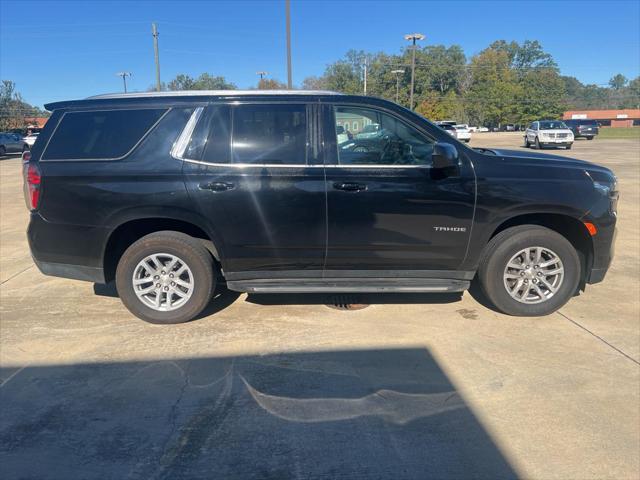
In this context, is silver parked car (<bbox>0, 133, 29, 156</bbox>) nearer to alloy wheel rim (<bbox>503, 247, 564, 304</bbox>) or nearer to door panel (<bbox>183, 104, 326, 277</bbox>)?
door panel (<bbox>183, 104, 326, 277</bbox>)

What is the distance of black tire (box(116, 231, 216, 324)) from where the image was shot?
14.3 feet

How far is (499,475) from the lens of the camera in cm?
252

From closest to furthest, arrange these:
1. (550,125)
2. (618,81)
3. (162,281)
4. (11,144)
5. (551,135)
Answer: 1. (162,281)
2. (551,135)
3. (550,125)
4. (11,144)
5. (618,81)

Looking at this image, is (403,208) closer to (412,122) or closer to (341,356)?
(412,122)

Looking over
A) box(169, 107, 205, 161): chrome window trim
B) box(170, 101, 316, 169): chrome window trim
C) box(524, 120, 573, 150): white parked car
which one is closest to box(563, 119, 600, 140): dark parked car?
box(524, 120, 573, 150): white parked car

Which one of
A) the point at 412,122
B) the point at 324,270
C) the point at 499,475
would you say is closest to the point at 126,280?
the point at 324,270

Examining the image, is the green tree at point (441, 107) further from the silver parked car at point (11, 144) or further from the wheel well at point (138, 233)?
the wheel well at point (138, 233)

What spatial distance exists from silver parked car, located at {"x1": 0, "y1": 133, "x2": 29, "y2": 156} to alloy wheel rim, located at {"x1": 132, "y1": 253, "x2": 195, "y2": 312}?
111 ft

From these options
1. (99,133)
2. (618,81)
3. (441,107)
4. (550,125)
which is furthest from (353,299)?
(618,81)

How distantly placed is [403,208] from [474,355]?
134cm

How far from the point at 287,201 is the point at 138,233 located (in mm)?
1486

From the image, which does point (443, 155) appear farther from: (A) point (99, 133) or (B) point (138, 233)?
(A) point (99, 133)

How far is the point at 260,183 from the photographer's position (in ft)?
13.8

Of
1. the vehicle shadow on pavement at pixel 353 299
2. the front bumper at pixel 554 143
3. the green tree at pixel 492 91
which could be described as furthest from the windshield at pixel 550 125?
the green tree at pixel 492 91
